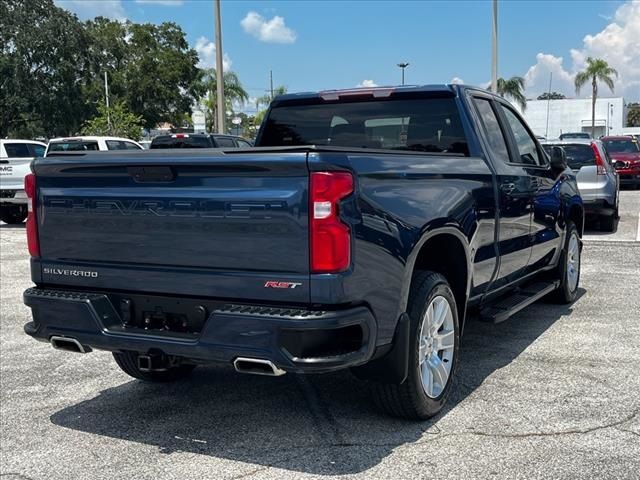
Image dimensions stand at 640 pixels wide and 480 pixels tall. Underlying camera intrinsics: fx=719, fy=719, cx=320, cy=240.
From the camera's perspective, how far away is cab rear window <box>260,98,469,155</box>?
16.9 ft

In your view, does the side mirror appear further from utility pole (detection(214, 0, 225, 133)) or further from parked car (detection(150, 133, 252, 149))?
utility pole (detection(214, 0, 225, 133))

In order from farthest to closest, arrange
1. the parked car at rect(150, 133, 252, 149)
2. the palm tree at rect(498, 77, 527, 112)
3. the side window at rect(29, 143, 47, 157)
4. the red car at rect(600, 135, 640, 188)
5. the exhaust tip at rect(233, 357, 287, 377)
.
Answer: the palm tree at rect(498, 77, 527, 112) < the red car at rect(600, 135, 640, 188) < the side window at rect(29, 143, 47, 157) < the parked car at rect(150, 133, 252, 149) < the exhaust tip at rect(233, 357, 287, 377)

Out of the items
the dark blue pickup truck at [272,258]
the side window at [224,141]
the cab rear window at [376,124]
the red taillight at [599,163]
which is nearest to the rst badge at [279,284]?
the dark blue pickup truck at [272,258]

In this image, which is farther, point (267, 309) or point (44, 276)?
point (44, 276)

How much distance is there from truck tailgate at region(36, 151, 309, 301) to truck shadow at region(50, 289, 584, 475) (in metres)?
0.93

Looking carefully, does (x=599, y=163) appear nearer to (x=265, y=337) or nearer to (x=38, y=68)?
(x=265, y=337)

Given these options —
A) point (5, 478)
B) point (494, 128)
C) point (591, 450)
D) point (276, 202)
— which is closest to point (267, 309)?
point (276, 202)

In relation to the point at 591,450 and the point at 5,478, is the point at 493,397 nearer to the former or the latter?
the point at 591,450

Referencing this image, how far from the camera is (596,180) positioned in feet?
41.0

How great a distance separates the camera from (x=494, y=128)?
216 inches

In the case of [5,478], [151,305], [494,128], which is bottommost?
[5,478]

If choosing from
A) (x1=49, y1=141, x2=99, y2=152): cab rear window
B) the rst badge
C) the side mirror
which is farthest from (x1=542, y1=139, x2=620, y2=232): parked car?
(x1=49, y1=141, x2=99, y2=152): cab rear window

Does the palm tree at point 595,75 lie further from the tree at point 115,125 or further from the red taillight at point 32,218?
the red taillight at point 32,218

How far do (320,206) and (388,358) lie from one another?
961 mm
